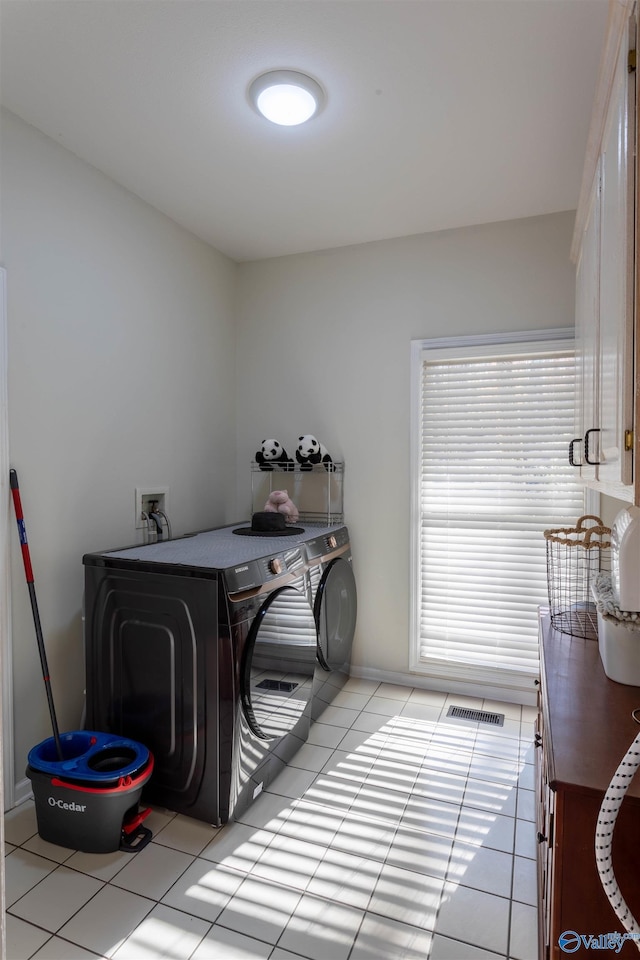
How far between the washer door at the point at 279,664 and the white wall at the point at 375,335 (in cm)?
84

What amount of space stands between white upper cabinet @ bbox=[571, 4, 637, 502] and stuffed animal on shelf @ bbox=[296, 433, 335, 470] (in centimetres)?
153

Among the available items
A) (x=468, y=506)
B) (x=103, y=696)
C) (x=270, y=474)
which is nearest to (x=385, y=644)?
(x=468, y=506)

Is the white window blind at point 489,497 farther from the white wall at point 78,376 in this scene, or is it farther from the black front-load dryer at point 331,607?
the white wall at point 78,376

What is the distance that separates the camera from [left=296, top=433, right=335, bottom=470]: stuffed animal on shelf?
3078 mm

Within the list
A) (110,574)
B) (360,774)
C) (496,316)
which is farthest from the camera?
(496,316)

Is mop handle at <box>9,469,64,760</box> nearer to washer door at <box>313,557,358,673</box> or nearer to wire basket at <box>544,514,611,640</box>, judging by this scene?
washer door at <box>313,557,358,673</box>

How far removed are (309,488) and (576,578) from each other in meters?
1.60

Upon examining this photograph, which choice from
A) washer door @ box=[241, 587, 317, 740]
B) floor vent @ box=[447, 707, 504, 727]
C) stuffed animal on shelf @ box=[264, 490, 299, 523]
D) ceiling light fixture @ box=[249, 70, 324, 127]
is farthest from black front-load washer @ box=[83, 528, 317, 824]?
ceiling light fixture @ box=[249, 70, 324, 127]

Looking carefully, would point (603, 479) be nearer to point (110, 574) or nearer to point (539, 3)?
point (539, 3)

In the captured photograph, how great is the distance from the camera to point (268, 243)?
319 centimetres

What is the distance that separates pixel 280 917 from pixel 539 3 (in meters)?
2.76

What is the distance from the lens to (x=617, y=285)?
49.4 inches

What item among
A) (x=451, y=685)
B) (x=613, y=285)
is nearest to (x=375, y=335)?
(x=613, y=285)

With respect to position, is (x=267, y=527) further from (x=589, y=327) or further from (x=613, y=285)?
(x=613, y=285)
